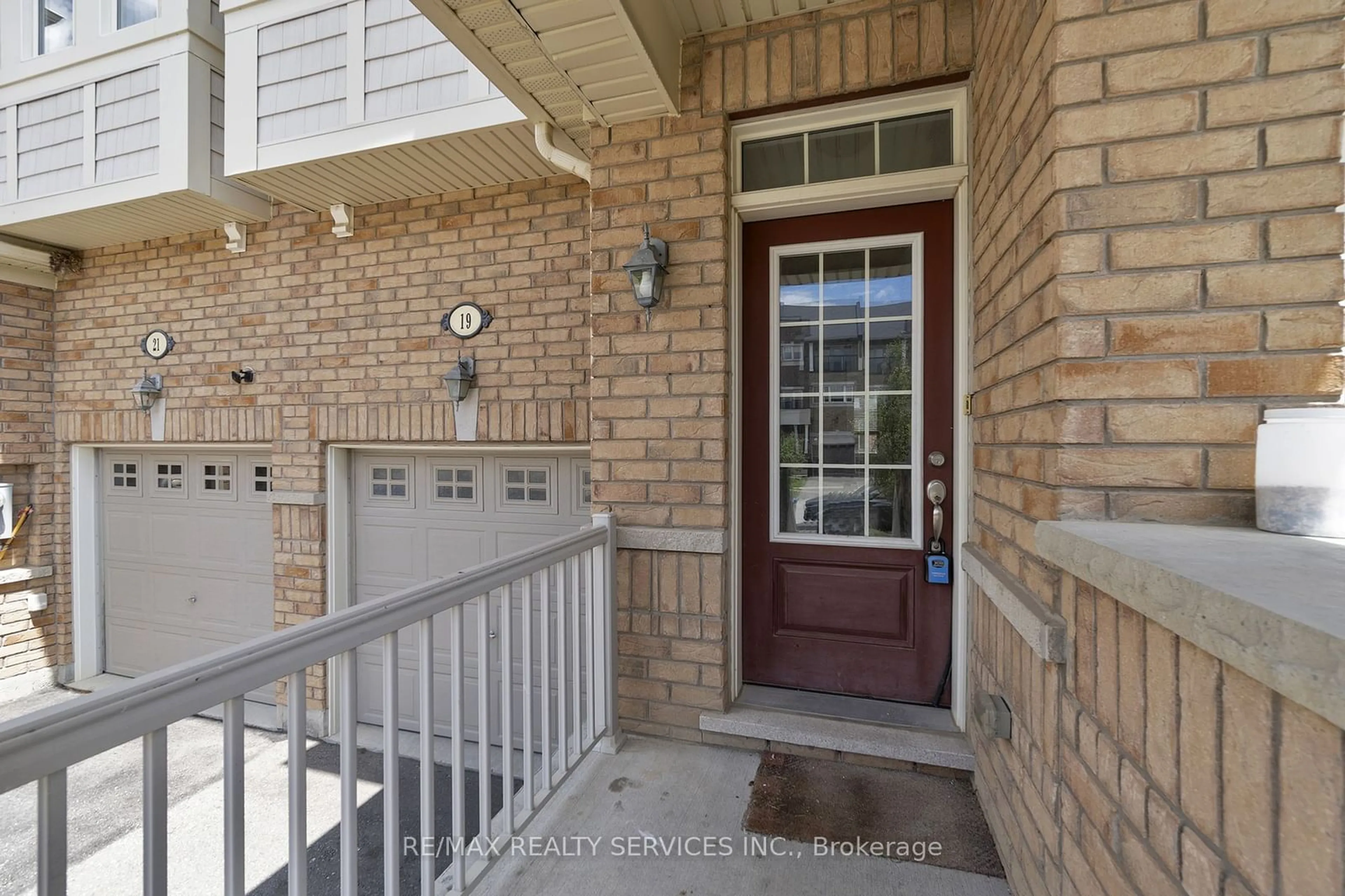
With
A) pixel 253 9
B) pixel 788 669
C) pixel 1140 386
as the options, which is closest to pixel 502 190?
pixel 253 9

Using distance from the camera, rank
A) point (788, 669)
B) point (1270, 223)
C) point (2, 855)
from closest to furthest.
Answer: point (1270, 223) → point (788, 669) → point (2, 855)

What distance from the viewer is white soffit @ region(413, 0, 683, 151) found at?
172cm

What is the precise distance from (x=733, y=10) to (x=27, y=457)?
5951 mm

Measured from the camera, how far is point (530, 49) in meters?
1.91

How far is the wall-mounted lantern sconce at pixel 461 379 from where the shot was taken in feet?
10.3

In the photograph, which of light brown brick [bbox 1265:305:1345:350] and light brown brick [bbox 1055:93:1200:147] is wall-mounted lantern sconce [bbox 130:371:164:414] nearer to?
light brown brick [bbox 1055:93:1200:147]

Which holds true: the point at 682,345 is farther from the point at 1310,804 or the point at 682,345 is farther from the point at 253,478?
the point at 253,478

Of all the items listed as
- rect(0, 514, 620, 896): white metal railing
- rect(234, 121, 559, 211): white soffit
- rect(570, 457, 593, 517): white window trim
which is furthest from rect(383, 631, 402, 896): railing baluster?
rect(234, 121, 559, 211): white soffit

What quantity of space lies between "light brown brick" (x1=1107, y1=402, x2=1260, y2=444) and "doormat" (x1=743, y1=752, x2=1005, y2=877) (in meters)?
1.26

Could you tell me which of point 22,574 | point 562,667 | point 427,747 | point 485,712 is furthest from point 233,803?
point 22,574

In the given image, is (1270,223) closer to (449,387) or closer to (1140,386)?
(1140,386)

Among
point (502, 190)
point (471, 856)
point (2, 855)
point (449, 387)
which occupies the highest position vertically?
point (502, 190)

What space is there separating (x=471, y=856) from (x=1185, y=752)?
158cm

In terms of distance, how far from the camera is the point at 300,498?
359 centimetres
